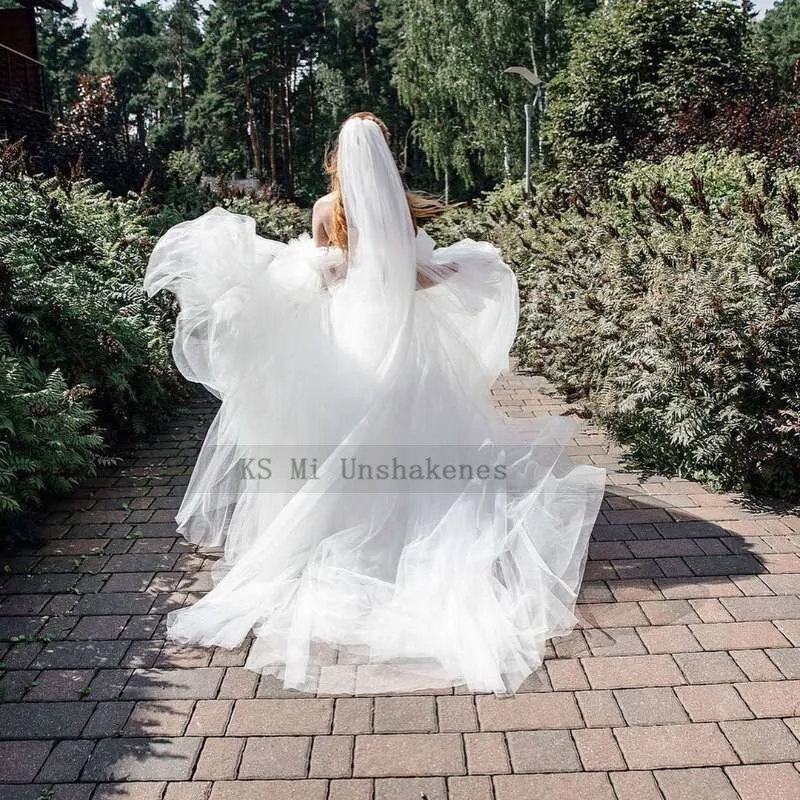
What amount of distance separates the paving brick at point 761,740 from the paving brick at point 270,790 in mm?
1272

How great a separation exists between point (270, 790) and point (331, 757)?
0.21 meters

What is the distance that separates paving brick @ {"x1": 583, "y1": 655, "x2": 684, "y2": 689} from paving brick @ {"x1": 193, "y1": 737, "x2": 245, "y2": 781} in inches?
48.4

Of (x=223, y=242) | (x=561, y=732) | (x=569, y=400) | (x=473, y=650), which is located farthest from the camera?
(x=569, y=400)

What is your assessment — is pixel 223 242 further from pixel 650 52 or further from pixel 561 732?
pixel 650 52

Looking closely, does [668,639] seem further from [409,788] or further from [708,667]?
[409,788]

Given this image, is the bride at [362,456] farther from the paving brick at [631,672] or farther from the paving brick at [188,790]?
the paving brick at [188,790]

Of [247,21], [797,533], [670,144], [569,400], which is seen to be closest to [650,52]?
[670,144]

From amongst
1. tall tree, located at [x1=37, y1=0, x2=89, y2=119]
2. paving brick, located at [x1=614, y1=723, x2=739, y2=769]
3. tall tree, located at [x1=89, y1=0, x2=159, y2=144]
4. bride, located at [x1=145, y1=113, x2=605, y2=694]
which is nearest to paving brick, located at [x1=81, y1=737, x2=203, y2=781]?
bride, located at [x1=145, y1=113, x2=605, y2=694]

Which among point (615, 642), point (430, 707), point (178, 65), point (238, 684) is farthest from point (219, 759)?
point (178, 65)

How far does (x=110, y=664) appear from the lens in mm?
2830

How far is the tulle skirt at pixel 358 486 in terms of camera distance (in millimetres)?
2824

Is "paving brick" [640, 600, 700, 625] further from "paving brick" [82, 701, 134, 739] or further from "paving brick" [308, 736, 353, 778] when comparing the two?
Result: "paving brick" [82, 701, 134, 739]

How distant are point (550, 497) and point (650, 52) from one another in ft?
50.9

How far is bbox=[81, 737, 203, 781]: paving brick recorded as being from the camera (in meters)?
2.26
